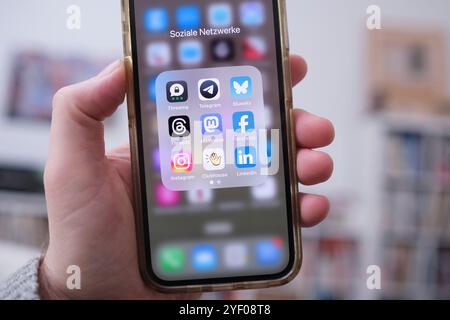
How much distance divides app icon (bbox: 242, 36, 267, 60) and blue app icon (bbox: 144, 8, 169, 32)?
76mm

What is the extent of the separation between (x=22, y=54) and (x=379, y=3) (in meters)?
1.46

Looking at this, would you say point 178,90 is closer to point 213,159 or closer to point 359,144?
point 213,159

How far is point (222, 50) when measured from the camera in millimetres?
449

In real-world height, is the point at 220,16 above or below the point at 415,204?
above

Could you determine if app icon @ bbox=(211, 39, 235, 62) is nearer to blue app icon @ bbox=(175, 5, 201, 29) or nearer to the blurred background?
blue app icon @ bbox=(175, 5, 201, 29)

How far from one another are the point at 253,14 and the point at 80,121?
20 centimetres

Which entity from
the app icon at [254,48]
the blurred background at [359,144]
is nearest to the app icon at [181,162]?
the app icon at [254,48]

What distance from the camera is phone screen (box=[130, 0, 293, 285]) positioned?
0.45 metres

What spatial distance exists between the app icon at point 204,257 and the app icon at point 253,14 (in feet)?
0.70

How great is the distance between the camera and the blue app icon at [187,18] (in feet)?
1.48

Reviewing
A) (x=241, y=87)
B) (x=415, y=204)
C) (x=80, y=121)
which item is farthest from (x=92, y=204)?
(x=415, y=204)

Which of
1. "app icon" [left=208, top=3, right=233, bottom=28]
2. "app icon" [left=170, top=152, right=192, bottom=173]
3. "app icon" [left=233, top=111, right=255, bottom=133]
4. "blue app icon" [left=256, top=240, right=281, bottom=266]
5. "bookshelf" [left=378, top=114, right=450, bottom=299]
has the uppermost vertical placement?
"app icon" [left=208, top=3, right=233, bottom=28]

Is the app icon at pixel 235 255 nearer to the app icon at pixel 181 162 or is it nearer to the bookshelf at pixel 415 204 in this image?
the app icon at pixel 181 162

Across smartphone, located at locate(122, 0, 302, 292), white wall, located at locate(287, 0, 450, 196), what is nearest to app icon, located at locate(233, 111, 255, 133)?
smartphone, located at locate(122, 0, 302, 292)
